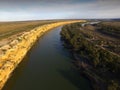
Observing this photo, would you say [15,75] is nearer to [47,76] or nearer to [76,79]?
[47,76]

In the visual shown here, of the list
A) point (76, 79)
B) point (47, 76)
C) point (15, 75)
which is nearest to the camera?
point (76, 79)

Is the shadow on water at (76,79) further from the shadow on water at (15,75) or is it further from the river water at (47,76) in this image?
the shadow on water at (15,75)

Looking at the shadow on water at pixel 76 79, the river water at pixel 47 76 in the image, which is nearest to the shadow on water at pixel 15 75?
the river water at pixel 47 76

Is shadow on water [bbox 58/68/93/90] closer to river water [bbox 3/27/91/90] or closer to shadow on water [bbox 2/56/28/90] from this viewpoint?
river water [bbox 3/27/91/90]

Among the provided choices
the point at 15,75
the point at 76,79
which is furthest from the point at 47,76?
the point at 15,75

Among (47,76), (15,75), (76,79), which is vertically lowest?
(15,75)

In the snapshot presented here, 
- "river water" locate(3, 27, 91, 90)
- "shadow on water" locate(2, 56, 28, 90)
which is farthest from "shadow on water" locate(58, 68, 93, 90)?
"shadow on water" locate(2, 56, 28, 90)

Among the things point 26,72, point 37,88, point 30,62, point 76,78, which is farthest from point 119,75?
point 30,62

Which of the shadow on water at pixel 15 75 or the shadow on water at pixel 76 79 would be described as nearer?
the shadow on water at pixel 76 79
